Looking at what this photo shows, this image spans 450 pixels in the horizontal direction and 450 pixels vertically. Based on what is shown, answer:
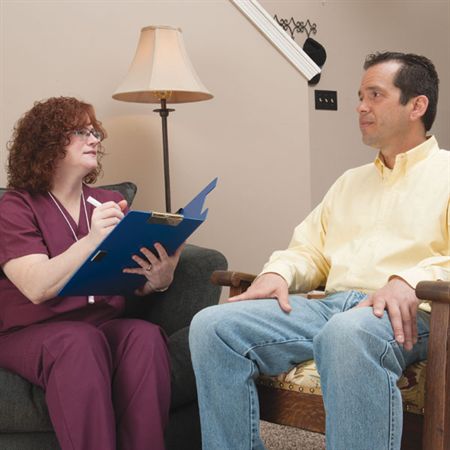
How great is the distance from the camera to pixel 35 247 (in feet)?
A: 6.02

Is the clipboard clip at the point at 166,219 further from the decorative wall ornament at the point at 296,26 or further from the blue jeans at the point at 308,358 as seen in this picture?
the decorative wall ornament at the point at 296,26

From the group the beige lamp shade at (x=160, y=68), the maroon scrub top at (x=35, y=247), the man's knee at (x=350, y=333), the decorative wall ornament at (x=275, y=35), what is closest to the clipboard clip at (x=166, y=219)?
the maroon scrub top at (x=35, y=247)

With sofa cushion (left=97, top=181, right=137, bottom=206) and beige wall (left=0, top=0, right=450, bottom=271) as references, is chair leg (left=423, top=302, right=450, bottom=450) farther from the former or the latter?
beige wall (left=0, top=0, right=450, bottom=271)

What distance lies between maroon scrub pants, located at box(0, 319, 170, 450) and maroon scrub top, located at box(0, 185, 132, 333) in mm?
63

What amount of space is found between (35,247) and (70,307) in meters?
0.18

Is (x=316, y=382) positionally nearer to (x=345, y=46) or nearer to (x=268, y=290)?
(x=268, y=290)

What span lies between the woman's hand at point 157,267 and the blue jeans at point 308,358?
0.81 ft

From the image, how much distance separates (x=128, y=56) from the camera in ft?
9.34

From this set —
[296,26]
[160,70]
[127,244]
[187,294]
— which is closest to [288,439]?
[187,294]

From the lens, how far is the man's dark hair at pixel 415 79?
6.36 ft

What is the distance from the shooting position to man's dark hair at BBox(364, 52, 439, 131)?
6.36 feet

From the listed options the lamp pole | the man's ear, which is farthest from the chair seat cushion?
the lamp pole

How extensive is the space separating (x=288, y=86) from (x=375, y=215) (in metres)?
1.46

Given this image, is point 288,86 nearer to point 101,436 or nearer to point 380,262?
point 380,262
